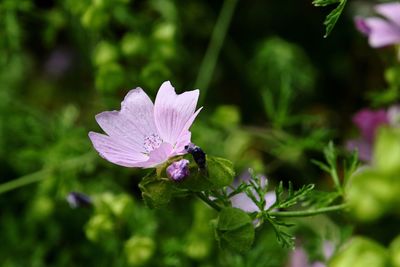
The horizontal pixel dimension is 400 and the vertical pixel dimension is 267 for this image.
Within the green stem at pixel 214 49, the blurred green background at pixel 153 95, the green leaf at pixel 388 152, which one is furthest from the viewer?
the green stem at pixel 214 49

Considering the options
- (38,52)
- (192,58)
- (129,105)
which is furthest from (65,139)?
(38,52)

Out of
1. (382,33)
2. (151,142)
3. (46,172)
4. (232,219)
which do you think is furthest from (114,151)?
(46,172)

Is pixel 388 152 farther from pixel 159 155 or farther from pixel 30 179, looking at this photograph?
pixel 30 179

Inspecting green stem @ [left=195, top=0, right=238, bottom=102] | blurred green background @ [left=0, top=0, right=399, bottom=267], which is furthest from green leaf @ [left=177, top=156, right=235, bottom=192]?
green stem @ [left=195, top=0, right=238, bottom=102]

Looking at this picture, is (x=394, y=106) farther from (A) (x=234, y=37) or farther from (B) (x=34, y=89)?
(B) (x=34, y=89)

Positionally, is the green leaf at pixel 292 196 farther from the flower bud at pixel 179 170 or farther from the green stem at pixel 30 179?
the green stem at pixel 30 179

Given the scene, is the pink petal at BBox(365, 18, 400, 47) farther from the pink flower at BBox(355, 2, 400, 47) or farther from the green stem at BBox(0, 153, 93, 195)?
the green stem at BBox(0, 153, 93, 195)

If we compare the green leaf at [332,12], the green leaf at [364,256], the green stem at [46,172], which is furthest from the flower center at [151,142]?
the green stem at [46,172]
